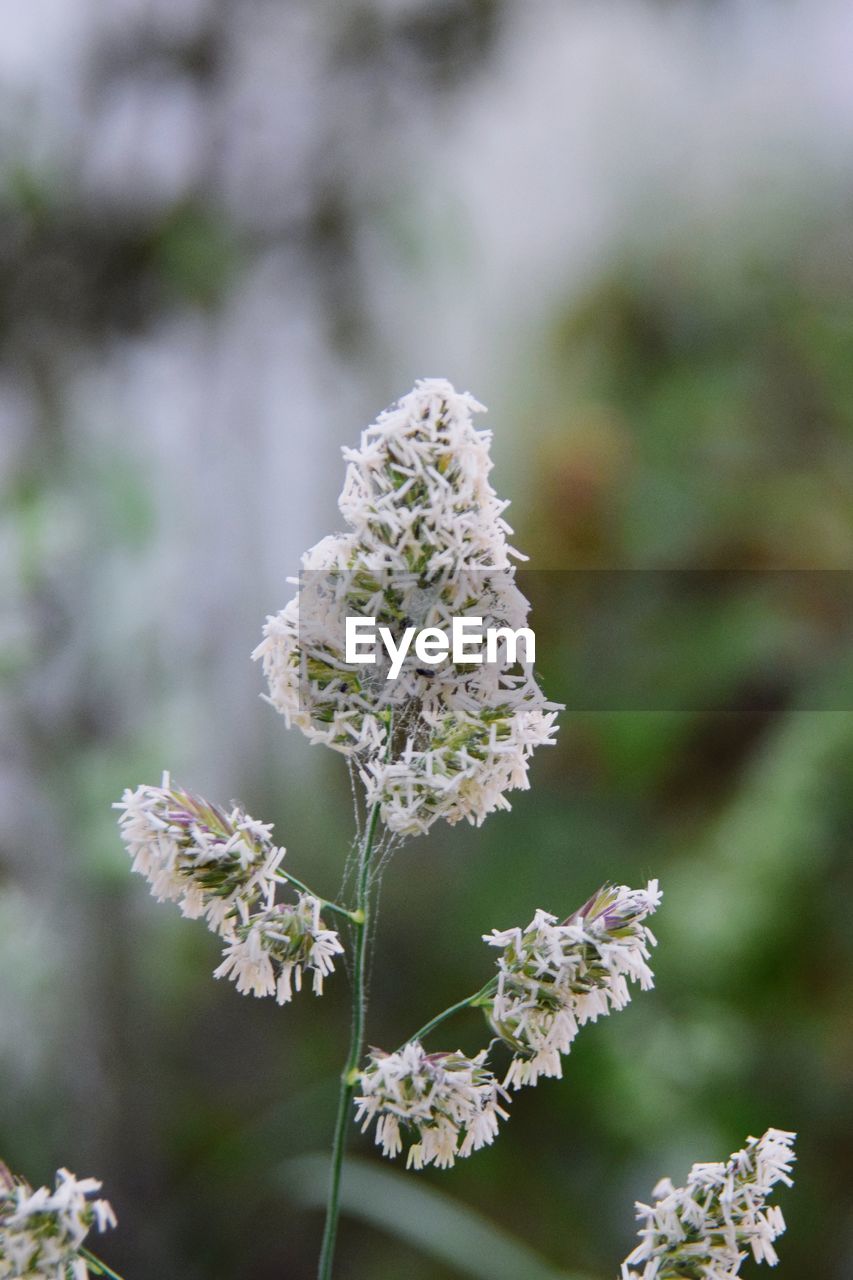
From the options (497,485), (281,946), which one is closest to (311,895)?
(281,946)

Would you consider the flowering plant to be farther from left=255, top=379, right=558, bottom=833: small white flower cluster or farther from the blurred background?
the blurred background

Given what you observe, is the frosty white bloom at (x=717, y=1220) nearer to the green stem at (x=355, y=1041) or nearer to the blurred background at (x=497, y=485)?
the green stem at (x=355, y=1041)

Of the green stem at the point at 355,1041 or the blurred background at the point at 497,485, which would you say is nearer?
the green stem at the point at 355,1041

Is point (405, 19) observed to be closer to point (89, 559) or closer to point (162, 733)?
point (89, 559)

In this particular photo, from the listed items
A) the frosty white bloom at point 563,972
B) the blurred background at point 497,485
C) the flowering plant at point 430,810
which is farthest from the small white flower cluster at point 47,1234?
the blurred background at point 497,485

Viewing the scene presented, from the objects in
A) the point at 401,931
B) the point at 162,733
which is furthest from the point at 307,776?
the point at 162,733

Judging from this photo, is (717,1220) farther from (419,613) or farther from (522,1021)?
(419,613)

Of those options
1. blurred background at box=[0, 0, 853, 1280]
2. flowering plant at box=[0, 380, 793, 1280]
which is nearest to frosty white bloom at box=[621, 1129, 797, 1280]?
flowering plant at box=[0, 380, 793, 1280]
